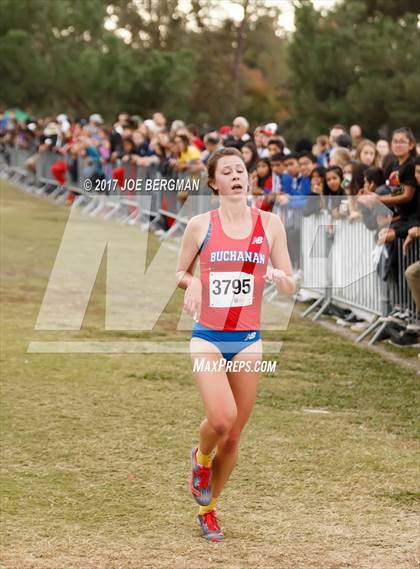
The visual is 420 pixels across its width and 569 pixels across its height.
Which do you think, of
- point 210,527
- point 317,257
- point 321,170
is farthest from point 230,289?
point 321,170

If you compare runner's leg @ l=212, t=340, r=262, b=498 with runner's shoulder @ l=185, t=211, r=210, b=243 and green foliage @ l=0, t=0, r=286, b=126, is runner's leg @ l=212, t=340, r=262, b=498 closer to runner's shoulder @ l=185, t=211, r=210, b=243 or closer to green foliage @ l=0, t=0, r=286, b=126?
runner's shoulder @ l=185, t=211, r=210, b=243

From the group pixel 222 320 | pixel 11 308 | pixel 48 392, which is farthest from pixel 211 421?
pixel 11 308

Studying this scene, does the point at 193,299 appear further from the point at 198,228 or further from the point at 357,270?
the point at 357,270

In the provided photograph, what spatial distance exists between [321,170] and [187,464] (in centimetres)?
642

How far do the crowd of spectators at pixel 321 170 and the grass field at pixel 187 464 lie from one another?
1244mm

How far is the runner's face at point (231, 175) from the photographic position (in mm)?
5957

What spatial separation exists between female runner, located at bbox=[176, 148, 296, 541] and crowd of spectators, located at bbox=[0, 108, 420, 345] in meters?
4.42

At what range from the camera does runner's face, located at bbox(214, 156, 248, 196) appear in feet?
19.5

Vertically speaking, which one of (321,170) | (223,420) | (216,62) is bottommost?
(223,420)

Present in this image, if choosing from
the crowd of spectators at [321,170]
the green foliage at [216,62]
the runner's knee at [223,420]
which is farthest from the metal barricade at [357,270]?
the green foliage at [216,62]

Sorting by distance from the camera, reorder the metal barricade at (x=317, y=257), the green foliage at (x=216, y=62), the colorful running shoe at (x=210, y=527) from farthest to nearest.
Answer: the green foliage at (x=216, y=62)
the metal barricade at (x=317, y=257)
the colorful running shoe at (x=210, y=527)

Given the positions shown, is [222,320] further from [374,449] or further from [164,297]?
[164,297]

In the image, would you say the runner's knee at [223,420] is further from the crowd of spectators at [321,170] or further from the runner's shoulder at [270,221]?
the crowd of spectators at [321,170]

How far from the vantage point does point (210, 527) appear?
613 centimetres
